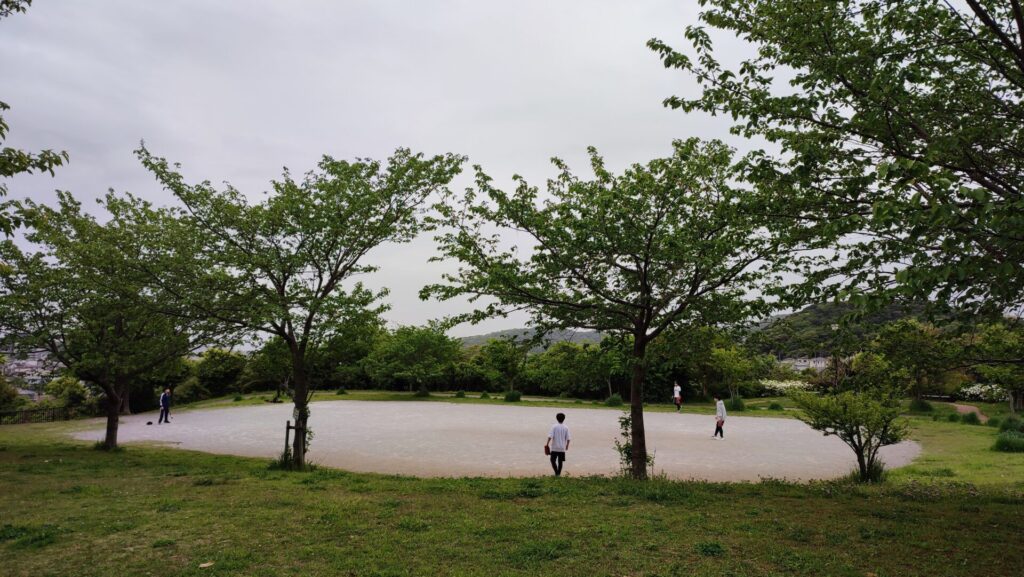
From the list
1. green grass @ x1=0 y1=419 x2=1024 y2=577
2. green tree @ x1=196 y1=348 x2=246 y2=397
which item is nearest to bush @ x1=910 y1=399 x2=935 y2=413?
green grass @ x1=0 y1=419 x2=1024 y2=577

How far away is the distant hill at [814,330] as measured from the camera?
6.42 meters

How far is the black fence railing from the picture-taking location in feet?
79.3

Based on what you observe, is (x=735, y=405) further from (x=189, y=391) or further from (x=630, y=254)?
(x=189, y=391)

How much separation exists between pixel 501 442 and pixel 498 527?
34.9 feet

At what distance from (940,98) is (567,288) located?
5.70 meters

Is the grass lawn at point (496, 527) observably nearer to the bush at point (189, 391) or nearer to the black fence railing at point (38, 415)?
the black fence railing at point (38, 415)

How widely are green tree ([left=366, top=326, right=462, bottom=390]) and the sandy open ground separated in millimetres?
11510

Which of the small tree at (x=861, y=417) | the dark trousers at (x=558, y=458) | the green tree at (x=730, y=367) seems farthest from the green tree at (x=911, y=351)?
the green tree at (x=730, y=367)

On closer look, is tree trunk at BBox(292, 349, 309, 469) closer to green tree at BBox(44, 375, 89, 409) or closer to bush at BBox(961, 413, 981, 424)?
green tree at BBox(44, 375, 89, 409)

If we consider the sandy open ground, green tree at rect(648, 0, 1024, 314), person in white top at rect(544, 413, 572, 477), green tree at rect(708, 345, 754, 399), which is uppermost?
green tree at rect(648, 0, 1024, 314)

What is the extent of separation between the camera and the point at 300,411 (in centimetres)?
1220

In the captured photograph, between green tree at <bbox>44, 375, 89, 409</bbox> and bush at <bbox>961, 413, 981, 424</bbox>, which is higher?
green tree at <bbox>44, 375, 89, 409</bbox>

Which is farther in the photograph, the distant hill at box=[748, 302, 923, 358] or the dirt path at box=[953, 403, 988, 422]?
the dirt path at box=[953, 403, 988, 422]

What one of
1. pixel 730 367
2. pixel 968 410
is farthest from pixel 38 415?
pixel 968 410
